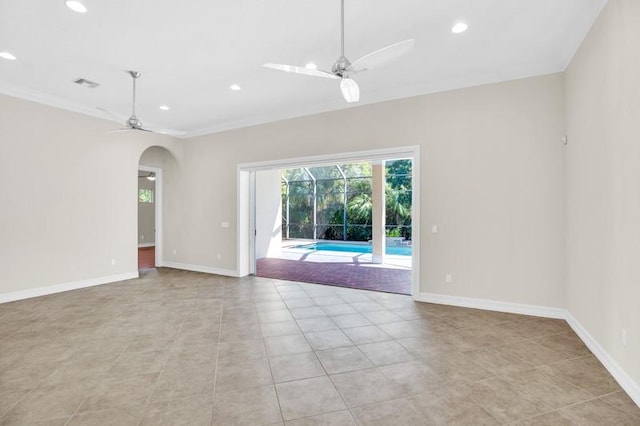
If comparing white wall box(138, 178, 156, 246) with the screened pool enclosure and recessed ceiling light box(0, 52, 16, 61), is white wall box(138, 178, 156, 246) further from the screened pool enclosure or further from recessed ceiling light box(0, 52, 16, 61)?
recessed ceiling light box(0, 52, 16, 61)

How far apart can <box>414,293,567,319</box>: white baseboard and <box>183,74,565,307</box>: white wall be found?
0.07 meters

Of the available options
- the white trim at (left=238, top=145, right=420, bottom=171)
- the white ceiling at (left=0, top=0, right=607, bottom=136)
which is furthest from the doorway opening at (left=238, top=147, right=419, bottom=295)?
the white ceiling at (left=0, top=0, right=607, bottom=136)

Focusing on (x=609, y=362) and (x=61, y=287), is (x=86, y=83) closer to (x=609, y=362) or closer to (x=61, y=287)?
(x=61, y=287)

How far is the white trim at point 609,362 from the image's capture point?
2.17 metres

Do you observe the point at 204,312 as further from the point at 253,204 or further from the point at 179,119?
the point at 179,119

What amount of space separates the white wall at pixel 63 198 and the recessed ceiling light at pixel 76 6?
2970 mm

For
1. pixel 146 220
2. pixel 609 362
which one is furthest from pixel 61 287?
pixel 609 362

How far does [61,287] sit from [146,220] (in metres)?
6.80

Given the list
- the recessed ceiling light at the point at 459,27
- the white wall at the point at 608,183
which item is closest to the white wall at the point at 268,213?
the recessed ceiling light at the point at 459,27

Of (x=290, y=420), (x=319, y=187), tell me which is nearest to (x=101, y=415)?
(x=290, y=420)

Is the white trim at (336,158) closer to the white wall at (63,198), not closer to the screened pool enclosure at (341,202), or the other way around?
the white wall at (63,198)

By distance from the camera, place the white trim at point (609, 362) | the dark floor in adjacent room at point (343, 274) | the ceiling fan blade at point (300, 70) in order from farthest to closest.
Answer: the dark floor in adjacent room at point (343, 274), the ceiling fan blade at point (300, 70), the white trim at point (609, 362)

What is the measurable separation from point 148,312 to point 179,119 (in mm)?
3866

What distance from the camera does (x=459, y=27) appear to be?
3.01m
